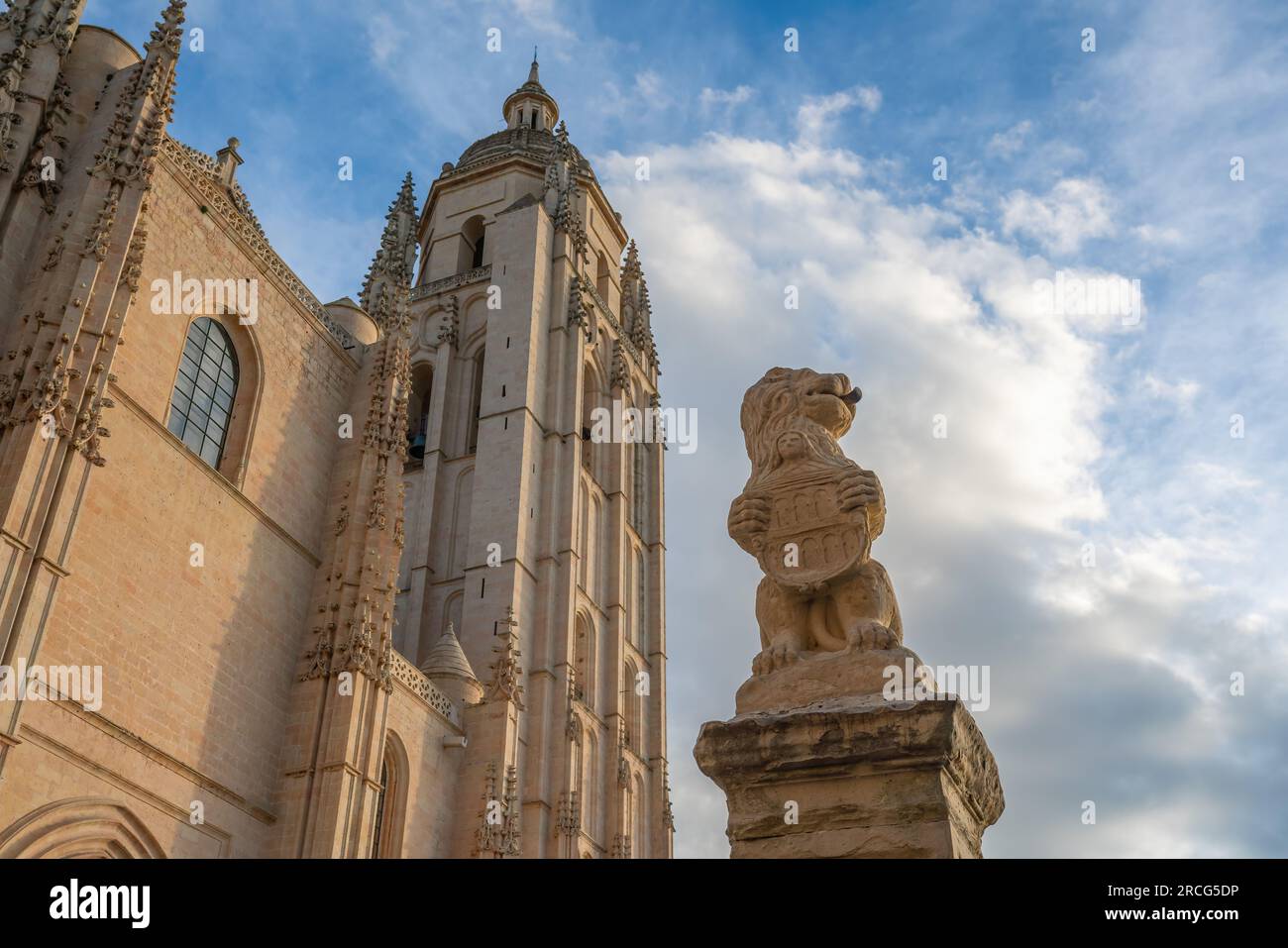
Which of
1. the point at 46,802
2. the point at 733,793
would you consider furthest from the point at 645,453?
the point at 733,793

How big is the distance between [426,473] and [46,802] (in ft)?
62.5

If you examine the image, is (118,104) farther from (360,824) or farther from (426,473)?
(426,473)

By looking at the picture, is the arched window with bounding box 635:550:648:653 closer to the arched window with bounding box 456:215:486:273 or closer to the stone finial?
the arched window with bounding box 456:215:486:273

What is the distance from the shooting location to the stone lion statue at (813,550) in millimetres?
4863

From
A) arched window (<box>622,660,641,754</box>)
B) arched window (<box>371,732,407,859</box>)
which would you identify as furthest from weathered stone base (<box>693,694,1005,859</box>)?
arched window (<box>622,660,641,754</box>)

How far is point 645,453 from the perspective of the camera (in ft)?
128

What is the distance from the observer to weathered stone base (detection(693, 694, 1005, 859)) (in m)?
4.04

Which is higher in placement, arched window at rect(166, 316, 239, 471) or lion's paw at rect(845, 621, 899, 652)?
arched window at rect(166, 316, 239, 471)

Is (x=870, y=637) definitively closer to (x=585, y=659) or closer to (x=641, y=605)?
(x=585, y=659)

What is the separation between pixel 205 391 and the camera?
57.1 ft

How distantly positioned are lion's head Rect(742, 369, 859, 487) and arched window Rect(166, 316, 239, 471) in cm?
1285

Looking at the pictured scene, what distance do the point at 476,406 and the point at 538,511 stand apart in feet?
16.8

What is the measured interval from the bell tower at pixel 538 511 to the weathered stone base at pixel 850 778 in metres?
A: 18.2
